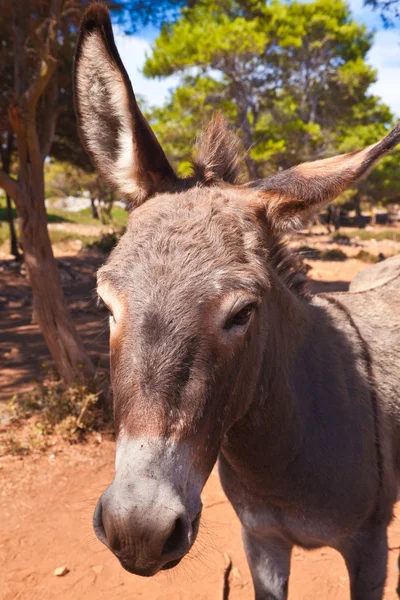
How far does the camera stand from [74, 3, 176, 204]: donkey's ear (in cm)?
206

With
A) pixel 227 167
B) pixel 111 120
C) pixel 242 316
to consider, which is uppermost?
pixel 111 120

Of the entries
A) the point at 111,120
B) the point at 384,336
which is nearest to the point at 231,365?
the point at 111,120

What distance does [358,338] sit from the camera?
112 inches

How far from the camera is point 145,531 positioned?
1.34 meters

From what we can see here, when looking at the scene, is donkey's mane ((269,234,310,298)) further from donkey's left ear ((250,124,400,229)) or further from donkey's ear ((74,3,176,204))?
donkey's ear ((74,3,176,204))

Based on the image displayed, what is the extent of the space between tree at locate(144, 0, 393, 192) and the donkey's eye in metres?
15.5

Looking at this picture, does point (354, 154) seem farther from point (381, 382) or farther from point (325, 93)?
point (325, 93)

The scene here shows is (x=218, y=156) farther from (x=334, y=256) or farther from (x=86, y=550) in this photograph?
(x=334, y=256)

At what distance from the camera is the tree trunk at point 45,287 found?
5.72 m

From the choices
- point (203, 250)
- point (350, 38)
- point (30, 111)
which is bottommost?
point (203, 250)

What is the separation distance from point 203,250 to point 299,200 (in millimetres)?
571

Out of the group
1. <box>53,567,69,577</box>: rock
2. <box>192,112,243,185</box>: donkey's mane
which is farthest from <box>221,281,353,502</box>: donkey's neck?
<box>53,567,69,577</box>: rock

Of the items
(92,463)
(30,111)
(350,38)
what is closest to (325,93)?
(350,38)

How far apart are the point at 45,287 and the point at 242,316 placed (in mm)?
4597
